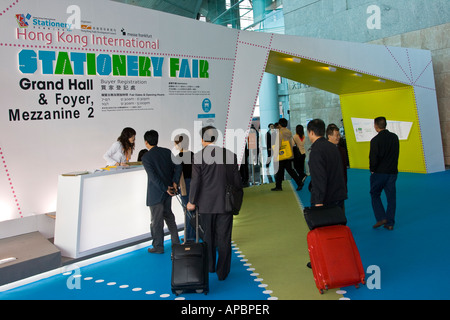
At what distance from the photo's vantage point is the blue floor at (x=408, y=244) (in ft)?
11.8

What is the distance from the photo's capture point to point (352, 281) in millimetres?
3574

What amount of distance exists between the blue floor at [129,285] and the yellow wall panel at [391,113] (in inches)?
267

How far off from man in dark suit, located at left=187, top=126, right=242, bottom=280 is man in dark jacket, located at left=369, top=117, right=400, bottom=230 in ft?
7.49

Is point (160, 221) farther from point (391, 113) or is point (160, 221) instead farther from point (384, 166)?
point (391, 113)

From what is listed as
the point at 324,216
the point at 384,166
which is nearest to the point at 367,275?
the point at 324,216

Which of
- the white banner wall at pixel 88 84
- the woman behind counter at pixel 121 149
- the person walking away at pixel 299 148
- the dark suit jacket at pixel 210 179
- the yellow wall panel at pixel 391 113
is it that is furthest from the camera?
the yellow wall panel at pixel 391 113

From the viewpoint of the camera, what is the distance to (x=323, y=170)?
396 cm

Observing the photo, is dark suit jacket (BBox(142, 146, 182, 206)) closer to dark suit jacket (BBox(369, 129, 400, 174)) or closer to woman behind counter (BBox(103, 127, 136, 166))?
woman behind counter (BBox(103, 127, 136, 166))

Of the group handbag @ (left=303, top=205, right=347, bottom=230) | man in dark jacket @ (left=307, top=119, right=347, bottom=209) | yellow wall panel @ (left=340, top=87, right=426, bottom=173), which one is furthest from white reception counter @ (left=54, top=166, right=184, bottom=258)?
yellow wall panel @ (left=340, top=87, right=426, bottom=173)

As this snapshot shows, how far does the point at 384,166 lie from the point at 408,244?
1.04m

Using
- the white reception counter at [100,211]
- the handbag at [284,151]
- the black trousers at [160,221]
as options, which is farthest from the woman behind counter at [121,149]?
the handbag at [284,151]

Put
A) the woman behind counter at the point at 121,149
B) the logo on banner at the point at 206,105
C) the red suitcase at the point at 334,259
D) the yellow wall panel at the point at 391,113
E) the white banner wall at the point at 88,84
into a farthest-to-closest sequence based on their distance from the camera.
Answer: the yellow wall panel at the point at 391,113, the logo on banner at the point at 206,105, the woman behind counter at the point at 121,149, the white banner wall at the point at 88,84, the red suitcase at the point at 334,259

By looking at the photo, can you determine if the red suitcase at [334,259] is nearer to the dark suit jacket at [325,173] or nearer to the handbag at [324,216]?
the handbag at [324,216]
